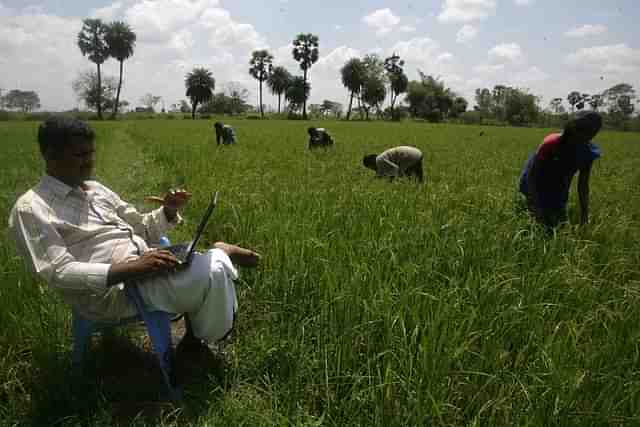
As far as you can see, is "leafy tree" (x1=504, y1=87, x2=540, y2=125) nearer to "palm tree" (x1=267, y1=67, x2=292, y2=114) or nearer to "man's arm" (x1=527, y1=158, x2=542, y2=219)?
"palm tree" (x1=267, y1=67, x2=292, y2=114)

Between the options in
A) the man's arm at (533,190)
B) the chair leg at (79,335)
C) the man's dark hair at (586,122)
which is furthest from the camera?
the man's arm at (533,190)

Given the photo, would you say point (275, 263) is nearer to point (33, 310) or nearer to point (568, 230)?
point (33, 310)

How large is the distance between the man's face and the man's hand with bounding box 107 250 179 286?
0.51 m

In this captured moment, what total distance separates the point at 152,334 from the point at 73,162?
2.82ft

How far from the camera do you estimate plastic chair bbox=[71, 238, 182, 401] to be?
5.20 feet

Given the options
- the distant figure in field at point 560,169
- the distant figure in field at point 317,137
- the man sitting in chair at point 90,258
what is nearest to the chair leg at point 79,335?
the man sitting in chair at point 90,258

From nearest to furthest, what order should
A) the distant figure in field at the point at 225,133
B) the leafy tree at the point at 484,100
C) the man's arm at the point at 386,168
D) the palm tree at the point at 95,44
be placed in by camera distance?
1. the man's arm at the point at 386,168
2. the distant figure in field at the point at 225,133
3. the palm tree at the point at 95,44
4. the leafy tree at the point at 484,100

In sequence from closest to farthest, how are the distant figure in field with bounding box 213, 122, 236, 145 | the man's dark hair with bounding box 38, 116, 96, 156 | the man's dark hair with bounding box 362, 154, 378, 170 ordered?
the man's dark hair with bounding box 38, 116, 96, 156
the man's dark hair with bounding box 362, 154, 378, 170
the distant figure in field with bounding box 213, 122, 236, 145

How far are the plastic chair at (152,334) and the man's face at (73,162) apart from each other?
22.5 inches

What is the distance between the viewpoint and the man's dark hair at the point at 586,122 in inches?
121

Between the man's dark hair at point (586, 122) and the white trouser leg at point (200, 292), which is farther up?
the man's dark hair at point (586, 122)

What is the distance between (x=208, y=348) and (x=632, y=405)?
1.99 m

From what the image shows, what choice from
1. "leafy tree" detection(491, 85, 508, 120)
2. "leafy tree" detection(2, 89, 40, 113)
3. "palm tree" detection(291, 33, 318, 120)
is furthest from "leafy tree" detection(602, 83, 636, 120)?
"leafy tree" detection(2, 89, 40, 113)

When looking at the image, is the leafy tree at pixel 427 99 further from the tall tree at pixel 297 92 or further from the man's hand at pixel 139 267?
the man's hand at pixel 139 267
